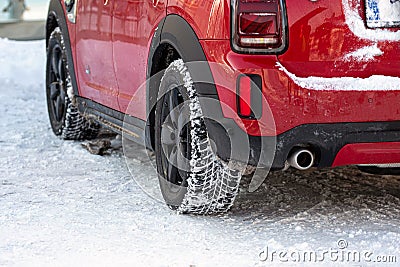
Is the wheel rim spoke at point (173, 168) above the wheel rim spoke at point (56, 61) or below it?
below

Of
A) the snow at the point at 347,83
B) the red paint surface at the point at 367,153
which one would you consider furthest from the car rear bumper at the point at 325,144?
the snow at the point at 347,83

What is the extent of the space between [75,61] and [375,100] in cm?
267

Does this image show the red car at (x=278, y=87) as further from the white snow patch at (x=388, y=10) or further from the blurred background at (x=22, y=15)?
the blurred background at (x=22, y=15)

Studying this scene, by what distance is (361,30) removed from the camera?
3.71 m

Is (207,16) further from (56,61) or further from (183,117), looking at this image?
(56,61)

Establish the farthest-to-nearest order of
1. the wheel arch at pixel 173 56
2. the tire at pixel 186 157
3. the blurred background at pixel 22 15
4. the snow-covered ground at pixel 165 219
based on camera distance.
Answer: the blurred background at pixel 22 15 < the tire at pixel 186 157 < the wheel arch at pixel 173 56 < the snow-covered ground at pixel 165 219

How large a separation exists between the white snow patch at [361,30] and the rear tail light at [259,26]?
275mm

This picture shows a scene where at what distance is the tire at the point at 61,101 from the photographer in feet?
21.0

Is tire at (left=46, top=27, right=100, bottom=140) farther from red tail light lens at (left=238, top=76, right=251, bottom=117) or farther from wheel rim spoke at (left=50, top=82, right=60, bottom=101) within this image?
red tail light lens at (left=238, top=76, right=251, bottom=117)

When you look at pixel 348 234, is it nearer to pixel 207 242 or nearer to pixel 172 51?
pixel 207 242

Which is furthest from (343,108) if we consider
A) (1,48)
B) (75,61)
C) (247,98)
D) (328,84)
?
(1,48)

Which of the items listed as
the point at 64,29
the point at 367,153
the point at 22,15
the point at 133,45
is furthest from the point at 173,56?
the point at 22,15

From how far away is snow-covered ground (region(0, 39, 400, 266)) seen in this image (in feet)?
12.4

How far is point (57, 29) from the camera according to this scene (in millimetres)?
6402
